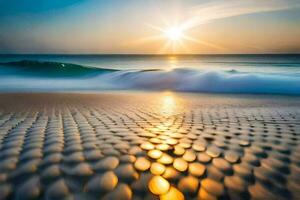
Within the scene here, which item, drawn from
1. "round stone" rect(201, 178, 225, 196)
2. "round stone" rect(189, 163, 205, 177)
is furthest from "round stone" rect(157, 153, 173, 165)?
"round stone" rect(201, 178, 225, 196)

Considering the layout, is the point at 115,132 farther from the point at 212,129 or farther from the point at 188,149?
the point at 212,129

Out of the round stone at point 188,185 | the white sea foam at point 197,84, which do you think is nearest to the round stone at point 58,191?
the round stone at point 188,185

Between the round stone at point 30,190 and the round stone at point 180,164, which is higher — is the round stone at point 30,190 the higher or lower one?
the higher one

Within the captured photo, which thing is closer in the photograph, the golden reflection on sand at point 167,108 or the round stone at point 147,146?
the round stone at point 147,146

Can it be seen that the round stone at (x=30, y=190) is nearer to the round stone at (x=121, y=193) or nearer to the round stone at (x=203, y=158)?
the round stone at (x=121, y=193)

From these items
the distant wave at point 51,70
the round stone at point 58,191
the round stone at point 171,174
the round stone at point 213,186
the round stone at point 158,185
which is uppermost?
the round stone at point 58,191

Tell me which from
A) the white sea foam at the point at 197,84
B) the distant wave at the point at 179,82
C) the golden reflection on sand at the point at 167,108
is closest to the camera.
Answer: the golden reflection on sand at the point at 167,108

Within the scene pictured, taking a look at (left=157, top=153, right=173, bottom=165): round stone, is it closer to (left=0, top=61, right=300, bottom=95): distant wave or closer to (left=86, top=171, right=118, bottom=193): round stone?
(left=86, top=171, right=118, bottom=193): round stone

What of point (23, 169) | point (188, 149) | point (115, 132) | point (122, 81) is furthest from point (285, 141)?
point (122, 81)

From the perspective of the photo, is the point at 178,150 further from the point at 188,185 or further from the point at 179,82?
the point at 179,82
